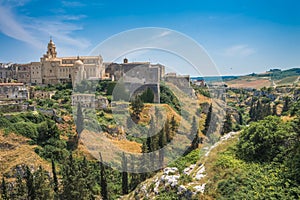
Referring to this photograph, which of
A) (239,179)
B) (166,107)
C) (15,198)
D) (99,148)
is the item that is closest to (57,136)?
(99,148)

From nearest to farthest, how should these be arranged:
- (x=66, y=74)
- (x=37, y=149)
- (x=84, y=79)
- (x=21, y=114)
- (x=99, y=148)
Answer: (x=37, y=149)
(x=99, y=148)
(x=21, y=114)
(x=84, y=79)
(x=66, y=74)

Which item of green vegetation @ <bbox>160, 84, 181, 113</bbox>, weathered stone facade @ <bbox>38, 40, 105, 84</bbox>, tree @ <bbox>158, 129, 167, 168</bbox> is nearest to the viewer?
tree @ <bbox>158, 129, 167, 168</bbox>

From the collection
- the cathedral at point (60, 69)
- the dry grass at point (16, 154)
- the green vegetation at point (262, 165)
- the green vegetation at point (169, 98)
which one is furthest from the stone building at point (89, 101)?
the green vegetation at point (262, 165)

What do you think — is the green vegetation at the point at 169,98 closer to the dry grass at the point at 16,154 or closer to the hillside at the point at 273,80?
the dry grass at the point at 16,154

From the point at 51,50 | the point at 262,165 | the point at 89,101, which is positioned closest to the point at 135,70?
the point at 89,101

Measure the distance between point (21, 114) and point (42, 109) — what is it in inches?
132

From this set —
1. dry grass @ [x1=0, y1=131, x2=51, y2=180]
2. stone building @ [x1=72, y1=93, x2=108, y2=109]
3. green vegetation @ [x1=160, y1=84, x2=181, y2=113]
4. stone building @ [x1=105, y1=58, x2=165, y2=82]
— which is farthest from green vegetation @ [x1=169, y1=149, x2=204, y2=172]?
stone building @ [x1=105, y1=58, x2=165, y2=82]

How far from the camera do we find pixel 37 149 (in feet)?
83.6

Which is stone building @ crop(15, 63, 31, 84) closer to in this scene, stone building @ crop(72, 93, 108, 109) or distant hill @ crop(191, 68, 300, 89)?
stone building @ crop(72, 93, 108, 109)

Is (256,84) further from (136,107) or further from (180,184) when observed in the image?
(180,184)

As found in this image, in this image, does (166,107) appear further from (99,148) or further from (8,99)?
(8,99)

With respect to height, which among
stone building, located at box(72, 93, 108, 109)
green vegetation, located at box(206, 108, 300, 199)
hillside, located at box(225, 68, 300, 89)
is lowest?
green vegetation, located at box(206, 108, 300, 199)

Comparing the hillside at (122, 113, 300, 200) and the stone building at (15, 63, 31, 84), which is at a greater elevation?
the stone building at (15, 63, 31, 84)

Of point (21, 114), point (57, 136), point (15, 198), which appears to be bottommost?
point (15, 198)
